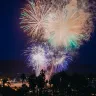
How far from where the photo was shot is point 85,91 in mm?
116062

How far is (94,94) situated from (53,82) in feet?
58.1

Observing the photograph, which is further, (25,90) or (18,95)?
(25,90)

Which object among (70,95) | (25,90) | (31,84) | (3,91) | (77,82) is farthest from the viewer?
(77,82)

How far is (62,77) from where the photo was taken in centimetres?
13488

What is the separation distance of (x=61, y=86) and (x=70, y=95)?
14.4m

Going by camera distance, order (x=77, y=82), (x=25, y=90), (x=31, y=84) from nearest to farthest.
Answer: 1. (x=25, y=90)
2. (x=31, y=84)
3. (x=77, y=82)

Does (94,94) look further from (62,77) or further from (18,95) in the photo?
(18,95)

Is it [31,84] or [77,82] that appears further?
[77,82]

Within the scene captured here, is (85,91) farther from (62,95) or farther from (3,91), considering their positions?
(3,91)

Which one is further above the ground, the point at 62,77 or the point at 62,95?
the point at 62,77

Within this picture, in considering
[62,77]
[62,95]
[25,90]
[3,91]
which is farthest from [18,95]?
[62,77]

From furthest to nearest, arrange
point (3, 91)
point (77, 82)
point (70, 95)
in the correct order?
point (77, 82)
point (70, 95)
point (3, 91)

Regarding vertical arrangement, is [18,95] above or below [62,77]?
below

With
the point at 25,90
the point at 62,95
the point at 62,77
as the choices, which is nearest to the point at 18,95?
the point at 25,90
